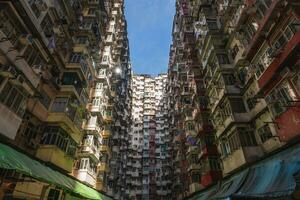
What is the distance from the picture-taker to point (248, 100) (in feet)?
61.0

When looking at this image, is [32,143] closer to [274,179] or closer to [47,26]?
[47,26]

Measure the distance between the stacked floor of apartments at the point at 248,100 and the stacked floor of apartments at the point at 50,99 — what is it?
42.4ft

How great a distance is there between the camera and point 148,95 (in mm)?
81250

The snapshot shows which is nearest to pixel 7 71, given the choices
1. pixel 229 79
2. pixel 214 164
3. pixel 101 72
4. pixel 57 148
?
pixel 57 148

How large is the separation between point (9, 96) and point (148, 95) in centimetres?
6967

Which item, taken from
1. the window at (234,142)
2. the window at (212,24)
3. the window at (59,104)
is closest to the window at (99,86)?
the window at (59,104)

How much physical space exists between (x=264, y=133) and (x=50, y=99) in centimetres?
1898

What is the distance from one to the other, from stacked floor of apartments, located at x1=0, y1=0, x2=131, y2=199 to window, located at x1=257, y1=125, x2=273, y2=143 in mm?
15516

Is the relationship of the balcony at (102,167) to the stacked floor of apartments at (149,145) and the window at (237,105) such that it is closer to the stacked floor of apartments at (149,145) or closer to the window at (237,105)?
the window at (237,105)

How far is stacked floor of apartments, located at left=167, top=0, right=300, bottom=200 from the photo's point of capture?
38.1ft

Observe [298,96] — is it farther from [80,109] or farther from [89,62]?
[89,62]

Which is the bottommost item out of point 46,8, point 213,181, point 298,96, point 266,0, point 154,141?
point 213,181

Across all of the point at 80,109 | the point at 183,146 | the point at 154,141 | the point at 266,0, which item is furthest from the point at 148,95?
the point at 266,0

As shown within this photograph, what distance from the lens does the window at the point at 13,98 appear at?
1171cm
